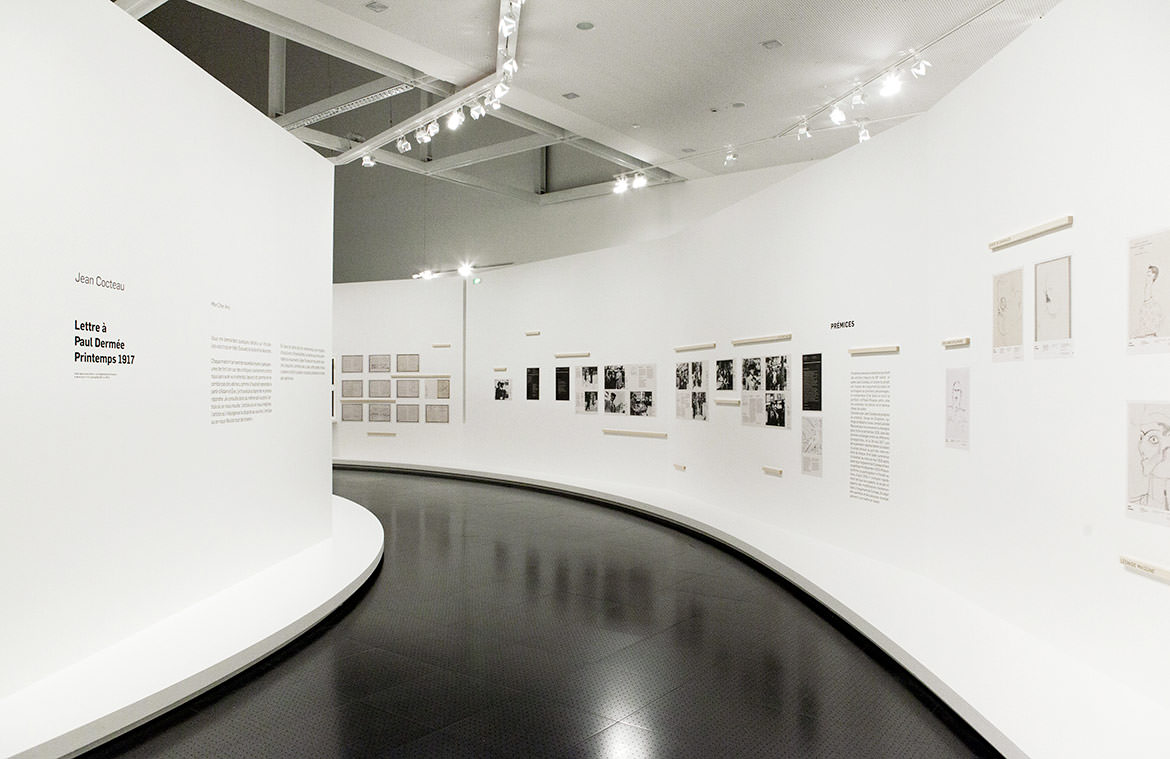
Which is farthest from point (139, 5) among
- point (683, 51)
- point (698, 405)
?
point (698, 405)

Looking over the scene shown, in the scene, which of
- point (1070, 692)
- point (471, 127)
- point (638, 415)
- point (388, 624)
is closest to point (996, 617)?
point (1070, 692)

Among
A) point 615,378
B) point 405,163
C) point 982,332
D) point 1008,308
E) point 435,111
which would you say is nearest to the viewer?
point 1008,308

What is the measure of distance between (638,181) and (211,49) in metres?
7.48

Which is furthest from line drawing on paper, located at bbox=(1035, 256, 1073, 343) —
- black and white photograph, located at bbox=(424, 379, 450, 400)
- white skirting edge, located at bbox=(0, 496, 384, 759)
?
black and white photograph, located at bbox=(424, 379, 450, 400)

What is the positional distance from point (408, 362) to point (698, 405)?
6916 mm

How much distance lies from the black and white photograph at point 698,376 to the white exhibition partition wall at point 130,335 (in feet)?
16.8

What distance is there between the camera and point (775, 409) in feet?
25.9

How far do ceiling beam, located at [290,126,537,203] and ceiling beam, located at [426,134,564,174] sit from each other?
243 millimetres

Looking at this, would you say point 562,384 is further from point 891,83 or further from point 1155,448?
point 1155,448

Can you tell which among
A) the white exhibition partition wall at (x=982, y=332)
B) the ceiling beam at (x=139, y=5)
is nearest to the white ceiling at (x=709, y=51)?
the white exhibition partition wall at (x=982, y=332)

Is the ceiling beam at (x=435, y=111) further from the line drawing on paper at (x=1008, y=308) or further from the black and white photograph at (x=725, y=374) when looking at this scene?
the line drawing on paper at (x=1008, y=308)

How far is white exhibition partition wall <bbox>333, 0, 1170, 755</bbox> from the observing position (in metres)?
3.57

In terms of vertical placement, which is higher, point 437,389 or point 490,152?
point 490,152

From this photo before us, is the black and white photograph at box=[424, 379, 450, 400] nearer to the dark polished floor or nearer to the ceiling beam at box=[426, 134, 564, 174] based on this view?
the ceiling beam at box=[426, 134, 564, 174]
